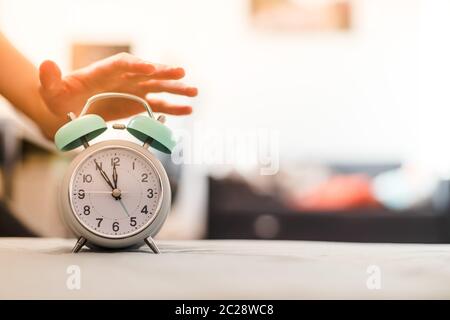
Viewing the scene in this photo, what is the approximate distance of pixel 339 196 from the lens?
246 centimetres

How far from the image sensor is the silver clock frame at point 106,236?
75 centimetres

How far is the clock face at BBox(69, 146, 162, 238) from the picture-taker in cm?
75

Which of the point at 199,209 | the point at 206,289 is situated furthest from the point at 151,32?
the point at 206,289

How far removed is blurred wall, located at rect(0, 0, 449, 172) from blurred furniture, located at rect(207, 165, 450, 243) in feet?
0.74

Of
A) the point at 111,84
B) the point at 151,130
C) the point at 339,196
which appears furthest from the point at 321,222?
the point at 151,130

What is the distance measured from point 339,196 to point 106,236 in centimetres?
180

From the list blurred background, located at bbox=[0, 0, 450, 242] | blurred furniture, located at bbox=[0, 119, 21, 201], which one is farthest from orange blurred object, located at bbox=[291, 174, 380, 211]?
blurred furniture, located at bbox=[0, 119, 21, 201]

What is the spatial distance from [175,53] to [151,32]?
125 millimetres

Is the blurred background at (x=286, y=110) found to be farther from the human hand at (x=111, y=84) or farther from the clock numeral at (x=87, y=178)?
the clock numeral at (x=87, y=178)

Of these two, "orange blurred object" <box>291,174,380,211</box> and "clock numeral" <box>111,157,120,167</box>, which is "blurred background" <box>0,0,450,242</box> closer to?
"orange blurred object" <box>291,174,380,211</box>

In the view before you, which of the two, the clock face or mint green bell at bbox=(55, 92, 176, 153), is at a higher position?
mint green bell at bbox=(55, 92, 176, 153)

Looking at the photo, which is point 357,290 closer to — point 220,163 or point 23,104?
point 23,104

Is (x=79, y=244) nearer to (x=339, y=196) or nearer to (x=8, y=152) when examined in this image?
(x=8, y=152)

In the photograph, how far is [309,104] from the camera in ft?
8.62
